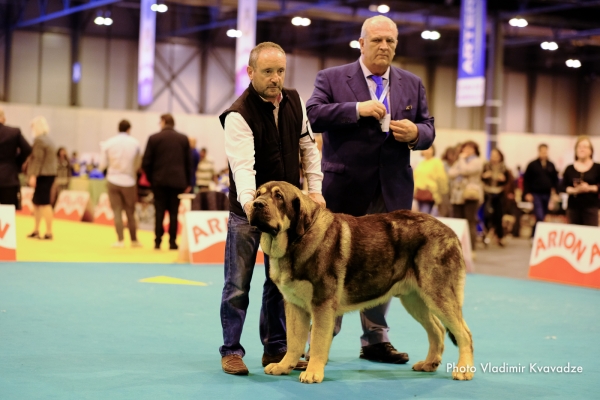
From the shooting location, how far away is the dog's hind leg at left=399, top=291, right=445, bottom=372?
191 inches

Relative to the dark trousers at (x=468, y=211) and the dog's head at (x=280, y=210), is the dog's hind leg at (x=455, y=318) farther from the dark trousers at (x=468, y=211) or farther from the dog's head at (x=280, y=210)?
the dark trousers at (x=468, y=211)

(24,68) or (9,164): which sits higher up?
(24,68)

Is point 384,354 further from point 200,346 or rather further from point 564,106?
point 564,106

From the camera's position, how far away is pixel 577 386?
178 inches

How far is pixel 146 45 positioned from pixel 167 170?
1025cm

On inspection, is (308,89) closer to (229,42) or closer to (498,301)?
(229,42)

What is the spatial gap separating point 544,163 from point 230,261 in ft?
36.0

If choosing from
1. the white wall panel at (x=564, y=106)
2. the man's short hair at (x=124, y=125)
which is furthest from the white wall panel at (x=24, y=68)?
the white wall panel at (x=564, y=106)

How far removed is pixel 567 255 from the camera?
980cm

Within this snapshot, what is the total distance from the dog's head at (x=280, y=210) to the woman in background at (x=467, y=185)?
875cm

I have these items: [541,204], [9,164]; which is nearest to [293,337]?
[9,164]

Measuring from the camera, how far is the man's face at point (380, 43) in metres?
4.97

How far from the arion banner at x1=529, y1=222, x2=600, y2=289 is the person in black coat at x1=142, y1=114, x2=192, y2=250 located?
5163 millimetres

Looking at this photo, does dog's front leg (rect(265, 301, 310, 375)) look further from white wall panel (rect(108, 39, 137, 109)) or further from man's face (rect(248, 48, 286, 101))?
white wall panel (rect(108, 39, 137, 109))
